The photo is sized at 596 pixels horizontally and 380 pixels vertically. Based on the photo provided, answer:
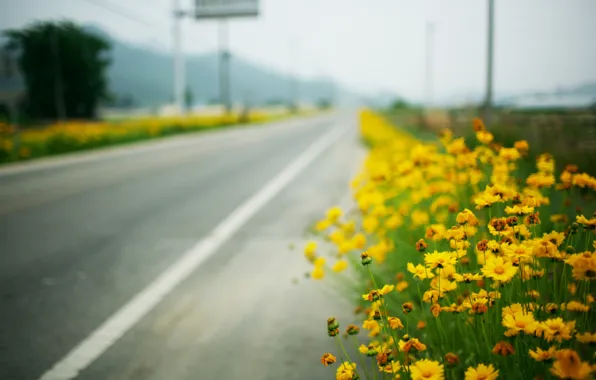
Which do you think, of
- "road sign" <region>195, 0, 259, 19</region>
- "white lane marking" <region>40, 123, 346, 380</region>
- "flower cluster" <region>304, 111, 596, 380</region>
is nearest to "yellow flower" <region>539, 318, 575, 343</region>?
"flower cluster" <region>304, 111, 596, 380</region>

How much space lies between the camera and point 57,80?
1614 inches

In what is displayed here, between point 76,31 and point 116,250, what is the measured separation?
4453 centimetres

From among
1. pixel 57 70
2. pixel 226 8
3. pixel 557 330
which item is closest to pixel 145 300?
Answer: pixel 557 330

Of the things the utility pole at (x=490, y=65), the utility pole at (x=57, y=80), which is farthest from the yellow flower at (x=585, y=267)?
the utility pole at (x=57, y=80)

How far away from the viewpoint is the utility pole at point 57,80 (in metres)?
40.5

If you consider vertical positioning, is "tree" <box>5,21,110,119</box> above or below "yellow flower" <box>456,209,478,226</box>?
above

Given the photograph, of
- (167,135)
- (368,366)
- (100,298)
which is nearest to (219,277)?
(100,298)

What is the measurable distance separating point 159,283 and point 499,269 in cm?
308

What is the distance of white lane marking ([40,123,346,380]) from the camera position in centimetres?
282

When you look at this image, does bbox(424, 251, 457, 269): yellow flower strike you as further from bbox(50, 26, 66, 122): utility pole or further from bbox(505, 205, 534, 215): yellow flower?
bbox(50, 26, 66, 122): utility pole

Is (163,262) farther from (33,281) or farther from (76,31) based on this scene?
(76,31)

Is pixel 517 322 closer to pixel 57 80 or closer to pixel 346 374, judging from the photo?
pixel 346 374

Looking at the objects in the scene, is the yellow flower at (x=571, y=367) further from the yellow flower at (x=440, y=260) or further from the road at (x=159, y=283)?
the road at (x=159, y=283)

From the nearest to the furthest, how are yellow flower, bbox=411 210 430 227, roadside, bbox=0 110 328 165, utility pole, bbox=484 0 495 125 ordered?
yellow flower, bbox=411 210 430 227 → utility pole, bbox=484 0 495 125 → roadside, bbox=0 110 328 165
